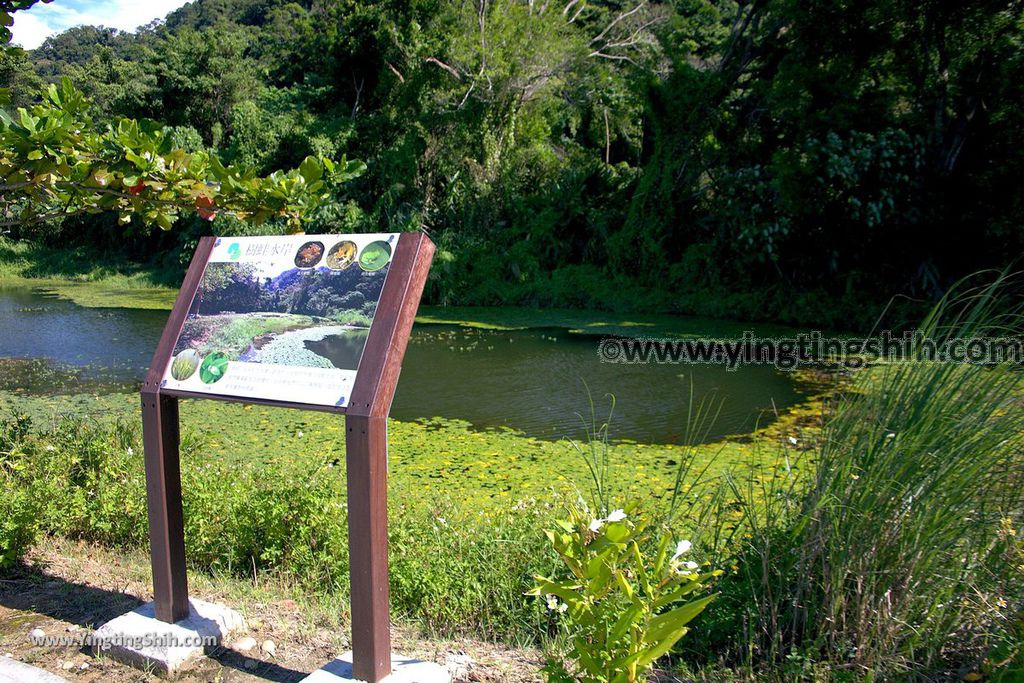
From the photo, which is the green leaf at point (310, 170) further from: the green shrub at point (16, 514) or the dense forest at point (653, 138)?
the dense forest at point (653, 138)

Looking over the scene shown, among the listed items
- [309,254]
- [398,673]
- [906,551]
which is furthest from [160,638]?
[906,551]

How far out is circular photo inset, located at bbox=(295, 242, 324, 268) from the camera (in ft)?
6.66

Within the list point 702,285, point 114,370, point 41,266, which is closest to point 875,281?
point 702,285

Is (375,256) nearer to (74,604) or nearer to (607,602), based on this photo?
(607,602)

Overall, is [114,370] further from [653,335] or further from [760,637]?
[760,637]

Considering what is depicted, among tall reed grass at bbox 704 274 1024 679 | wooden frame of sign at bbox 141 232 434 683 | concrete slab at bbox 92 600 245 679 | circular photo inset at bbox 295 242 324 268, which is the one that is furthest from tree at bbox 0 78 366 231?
tall reed grass at bbox 704 274 1024 679

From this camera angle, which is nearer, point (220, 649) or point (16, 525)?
point (220, 649)

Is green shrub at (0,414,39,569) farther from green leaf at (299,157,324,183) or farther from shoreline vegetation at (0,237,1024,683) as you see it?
green leaf at (299,157,324,183)

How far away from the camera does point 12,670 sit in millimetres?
1941

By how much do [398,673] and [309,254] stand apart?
1.01m

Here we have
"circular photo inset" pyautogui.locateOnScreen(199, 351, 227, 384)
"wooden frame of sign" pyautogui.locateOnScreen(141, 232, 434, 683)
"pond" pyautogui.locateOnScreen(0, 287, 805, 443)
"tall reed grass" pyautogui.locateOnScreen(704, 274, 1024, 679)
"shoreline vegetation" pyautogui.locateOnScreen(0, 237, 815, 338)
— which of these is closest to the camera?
"wooden frame of sign" pyautogui.locateOnScreen(141, 232, 434, 683)

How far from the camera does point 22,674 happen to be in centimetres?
192

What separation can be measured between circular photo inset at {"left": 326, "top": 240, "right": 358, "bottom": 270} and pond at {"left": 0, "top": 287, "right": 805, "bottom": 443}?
2.53m

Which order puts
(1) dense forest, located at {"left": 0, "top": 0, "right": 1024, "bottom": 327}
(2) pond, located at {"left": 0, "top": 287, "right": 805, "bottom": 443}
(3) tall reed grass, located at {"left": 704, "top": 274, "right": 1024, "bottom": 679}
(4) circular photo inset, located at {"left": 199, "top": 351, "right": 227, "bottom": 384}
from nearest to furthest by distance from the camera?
1. (3) tall reed grass, located at {"left": 704, "top": 274, "right": 1024, "bottom": 679}
2. (4) circular photo inset, located at {"left": 199, "top": 351, "right": 227, "bottom": 384}
3. (2) pond, located at {"left": 0, "top": 287, "right": 805, "bottom": 443}
4. (1) dense forest, located at {"left": 0, "top": 0, "right": 1024, "bottom": 327}
